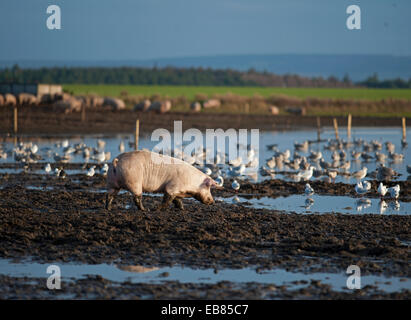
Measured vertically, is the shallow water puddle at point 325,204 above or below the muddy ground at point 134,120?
below

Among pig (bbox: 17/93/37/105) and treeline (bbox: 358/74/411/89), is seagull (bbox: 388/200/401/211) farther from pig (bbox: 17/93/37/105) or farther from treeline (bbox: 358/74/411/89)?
treeline (bbox: 358/74/411/89)

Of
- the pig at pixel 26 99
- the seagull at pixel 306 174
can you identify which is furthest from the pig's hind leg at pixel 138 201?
the pig at pixel 26 99

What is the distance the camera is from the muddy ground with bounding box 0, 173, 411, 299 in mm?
9297

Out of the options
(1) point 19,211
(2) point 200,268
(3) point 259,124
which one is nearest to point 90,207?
(1) point 19,211

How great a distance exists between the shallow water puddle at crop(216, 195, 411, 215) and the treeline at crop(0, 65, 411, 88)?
5243 inches

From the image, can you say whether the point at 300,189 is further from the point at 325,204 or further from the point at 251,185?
the point at 325,204

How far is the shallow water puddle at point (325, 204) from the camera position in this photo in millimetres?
15930

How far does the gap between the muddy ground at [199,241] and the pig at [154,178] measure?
344 millimetres

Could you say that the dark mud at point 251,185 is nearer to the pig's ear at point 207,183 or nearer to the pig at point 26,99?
the pig's ear at point 207,183

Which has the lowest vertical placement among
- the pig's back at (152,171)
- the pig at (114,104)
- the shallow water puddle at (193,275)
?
the shallow water puddle at (193,275)

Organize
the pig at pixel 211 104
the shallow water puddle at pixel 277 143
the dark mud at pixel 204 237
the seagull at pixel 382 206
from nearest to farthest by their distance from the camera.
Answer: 1. the dark mud at pixel 204 237
2. the seagull at pixel 382 206
3. the shallow water puddle at pixel 277 143
4. the pig at pixel 211 104

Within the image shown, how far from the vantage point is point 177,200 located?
15.3 metres
